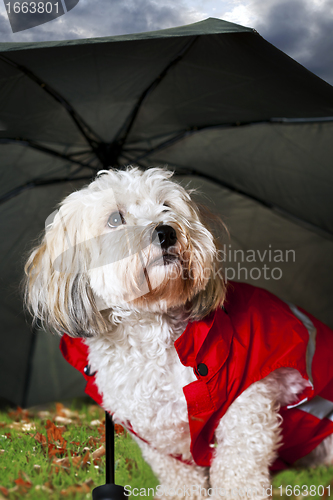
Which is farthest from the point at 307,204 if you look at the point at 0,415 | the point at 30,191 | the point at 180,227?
the point at 0,415

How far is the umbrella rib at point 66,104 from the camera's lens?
5.03 feet

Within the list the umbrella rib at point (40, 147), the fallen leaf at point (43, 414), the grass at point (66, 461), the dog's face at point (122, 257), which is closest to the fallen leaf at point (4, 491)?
the grass at point (66, 461)

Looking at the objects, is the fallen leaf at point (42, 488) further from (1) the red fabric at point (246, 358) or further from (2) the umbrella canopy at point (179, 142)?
(2) the umbrella canopy at point (179, 142)

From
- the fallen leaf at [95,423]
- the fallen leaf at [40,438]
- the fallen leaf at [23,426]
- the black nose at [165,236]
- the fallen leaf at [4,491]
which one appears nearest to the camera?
the black nose at [165,236]

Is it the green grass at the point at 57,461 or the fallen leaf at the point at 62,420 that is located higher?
the fallen leaf at the point at 62,420

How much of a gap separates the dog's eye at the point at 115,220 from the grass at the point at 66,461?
1306 millimetres

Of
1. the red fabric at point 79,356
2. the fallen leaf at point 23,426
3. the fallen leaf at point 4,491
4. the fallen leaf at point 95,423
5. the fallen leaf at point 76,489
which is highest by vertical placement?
the red fabric at point 79,356

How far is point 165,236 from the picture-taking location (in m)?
1.48

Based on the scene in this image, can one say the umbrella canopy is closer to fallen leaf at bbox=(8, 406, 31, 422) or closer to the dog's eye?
fallen leaf at bbox=(8, 406, 31, 422)

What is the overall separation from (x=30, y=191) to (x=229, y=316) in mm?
1289

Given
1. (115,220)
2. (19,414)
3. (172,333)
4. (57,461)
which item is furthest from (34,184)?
(19,414)

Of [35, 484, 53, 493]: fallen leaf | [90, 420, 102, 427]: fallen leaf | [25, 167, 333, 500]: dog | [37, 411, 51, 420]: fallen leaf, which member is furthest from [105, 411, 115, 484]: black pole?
[37, 411, 51, 420]: fallen leaf

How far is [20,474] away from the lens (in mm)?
2043

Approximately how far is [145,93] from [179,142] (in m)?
0.39
